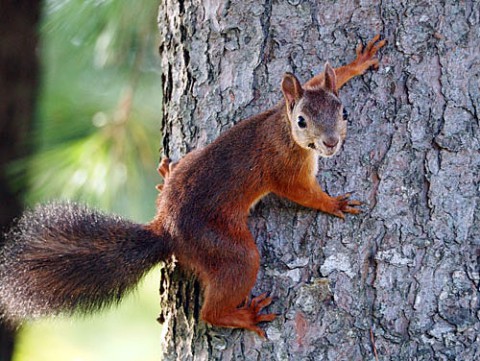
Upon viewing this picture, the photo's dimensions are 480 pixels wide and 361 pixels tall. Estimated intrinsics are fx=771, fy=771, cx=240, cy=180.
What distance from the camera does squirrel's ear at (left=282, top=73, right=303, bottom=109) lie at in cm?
171

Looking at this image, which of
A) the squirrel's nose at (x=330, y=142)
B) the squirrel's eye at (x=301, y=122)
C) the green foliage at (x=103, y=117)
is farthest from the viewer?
the green foliage at (x=103, y=117)

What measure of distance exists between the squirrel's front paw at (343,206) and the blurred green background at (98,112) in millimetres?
1112

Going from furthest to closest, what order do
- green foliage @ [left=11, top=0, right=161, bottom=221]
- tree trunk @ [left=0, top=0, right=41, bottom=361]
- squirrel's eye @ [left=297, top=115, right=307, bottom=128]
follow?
1. tree trunk @ [left=0, top=0, right=41, bottom=361]
2. green foliage @ [left=11, top=0, right=161, bottom=221]
3. squirrel's eye @ [left=297, top=115, right=307, bottom=128]

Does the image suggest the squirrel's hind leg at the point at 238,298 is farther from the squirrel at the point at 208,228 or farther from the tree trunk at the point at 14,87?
the tree trunk at the point at 14,87

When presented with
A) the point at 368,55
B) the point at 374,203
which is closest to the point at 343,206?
the point at 374,203

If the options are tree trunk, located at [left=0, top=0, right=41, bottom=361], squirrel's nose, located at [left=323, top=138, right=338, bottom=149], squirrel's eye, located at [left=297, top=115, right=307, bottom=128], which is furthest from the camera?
tree trunk, located at [left=0, top=0, right=41, bottom=361]

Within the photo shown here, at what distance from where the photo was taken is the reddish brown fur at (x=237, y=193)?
172 cm

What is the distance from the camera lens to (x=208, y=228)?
1.77 m

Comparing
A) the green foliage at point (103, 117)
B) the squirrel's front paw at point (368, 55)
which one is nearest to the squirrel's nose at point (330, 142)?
the squirrel's front paw at point (368, 55)

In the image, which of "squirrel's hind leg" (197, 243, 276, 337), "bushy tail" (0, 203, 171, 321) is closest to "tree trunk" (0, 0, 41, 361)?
"bushy tail" (0, 203, 171, 321)

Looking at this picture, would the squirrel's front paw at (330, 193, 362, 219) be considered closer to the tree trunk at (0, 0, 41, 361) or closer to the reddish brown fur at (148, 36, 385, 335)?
the reddish brown fur at (148, 36, 385, 335)

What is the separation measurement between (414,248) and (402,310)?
140mm

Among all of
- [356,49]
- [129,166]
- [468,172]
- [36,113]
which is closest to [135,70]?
[129,166]

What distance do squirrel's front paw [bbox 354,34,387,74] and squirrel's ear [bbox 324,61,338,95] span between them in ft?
0.30
